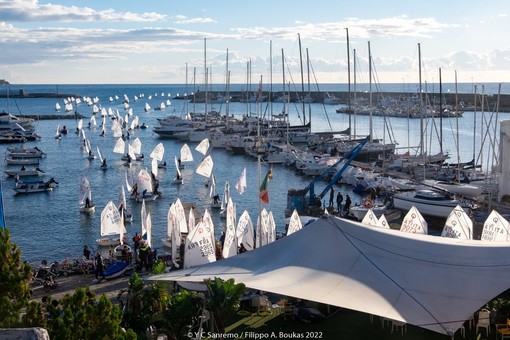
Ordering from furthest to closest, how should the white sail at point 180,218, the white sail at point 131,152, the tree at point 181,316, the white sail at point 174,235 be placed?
1. the white sail at point 131,152
2. the white sail at point 180,218
3. the white sail at point 174,235
4. the tree at point 181,316

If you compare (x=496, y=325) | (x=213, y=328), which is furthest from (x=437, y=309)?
(x=213, y=328)

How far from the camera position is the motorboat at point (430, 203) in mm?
35000

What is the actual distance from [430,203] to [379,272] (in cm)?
2086

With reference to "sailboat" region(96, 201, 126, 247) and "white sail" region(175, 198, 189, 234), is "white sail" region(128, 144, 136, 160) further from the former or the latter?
"white sail" region(175, 198, 189, 234)

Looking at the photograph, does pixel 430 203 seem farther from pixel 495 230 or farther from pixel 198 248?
pixel 198 248

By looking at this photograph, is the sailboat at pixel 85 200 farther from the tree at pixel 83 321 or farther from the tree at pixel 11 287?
the tree at pixel 83 321

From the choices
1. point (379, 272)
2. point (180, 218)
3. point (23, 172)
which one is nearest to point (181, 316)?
→ point (379, 272)

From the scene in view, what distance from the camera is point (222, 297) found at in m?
14.4

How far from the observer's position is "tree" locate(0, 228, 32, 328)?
1212 cm

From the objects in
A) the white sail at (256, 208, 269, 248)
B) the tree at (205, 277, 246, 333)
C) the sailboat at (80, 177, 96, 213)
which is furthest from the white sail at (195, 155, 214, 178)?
the tree at (205, 277, 246, 333)

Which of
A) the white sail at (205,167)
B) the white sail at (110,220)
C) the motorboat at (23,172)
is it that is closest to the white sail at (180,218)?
the white sail at (110,220)

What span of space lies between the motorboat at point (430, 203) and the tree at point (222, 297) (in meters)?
22.1

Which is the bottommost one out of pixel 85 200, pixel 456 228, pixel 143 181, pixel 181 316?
pixel 85 200

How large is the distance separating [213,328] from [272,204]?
1247 inches
